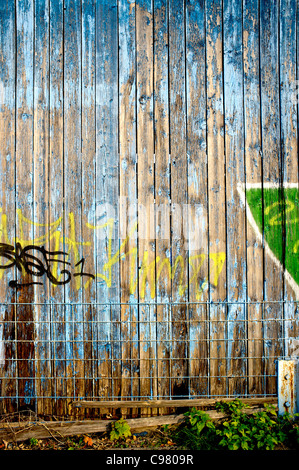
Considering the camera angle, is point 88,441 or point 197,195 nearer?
point 88,441

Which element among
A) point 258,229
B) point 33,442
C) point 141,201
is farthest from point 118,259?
point 33,442

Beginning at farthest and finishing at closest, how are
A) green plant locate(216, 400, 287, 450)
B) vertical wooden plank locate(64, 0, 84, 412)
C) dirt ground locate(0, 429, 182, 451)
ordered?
vertical wooden plank locate(64, 0, 84, 412) → dirt ground locate(0, 429, 182, 451) → green plant locate(216, 400, 287, 450)

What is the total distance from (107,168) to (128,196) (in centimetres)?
32

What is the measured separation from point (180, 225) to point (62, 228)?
1.08 m

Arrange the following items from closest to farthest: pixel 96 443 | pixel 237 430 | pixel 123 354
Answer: pixel 237 430
pixel 96 443
pixel 123 354

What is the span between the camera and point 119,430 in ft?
9.09

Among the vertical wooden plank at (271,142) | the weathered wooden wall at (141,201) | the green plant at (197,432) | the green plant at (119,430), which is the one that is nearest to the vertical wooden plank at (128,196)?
the weathered wooden wall at (141,201)

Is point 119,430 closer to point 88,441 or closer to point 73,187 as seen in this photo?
point 88,441

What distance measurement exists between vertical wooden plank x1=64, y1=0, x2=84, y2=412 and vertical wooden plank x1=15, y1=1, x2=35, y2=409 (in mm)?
323

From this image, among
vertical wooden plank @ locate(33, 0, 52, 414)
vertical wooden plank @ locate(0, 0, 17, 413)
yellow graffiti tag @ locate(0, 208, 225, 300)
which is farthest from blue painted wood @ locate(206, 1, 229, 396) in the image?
vertical wooden plank @ locate(0, 0, 17, 413)

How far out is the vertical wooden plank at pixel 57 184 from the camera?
296 cm

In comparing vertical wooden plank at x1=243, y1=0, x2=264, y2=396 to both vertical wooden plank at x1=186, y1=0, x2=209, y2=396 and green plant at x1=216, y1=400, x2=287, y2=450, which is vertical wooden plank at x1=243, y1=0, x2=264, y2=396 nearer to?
green plant at x1=216, y1=400, x2=287, y2=450

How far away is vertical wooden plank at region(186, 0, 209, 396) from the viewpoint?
299 cm

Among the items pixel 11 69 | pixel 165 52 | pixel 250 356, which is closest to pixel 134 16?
pixel 165 52
